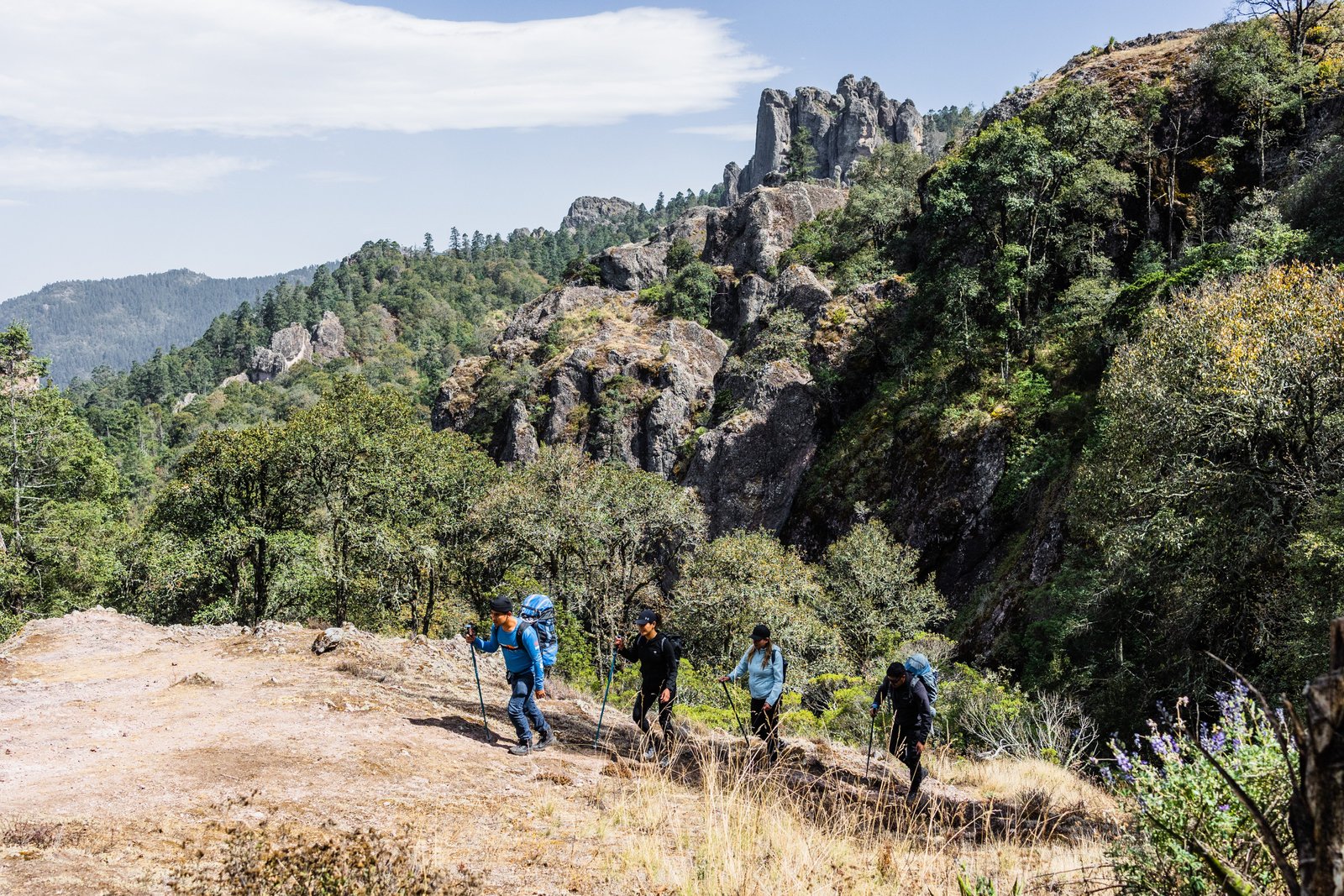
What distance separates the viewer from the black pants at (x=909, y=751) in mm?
7824

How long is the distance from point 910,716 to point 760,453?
32777 millimetres

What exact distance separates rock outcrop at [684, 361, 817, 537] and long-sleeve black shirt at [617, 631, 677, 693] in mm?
30442

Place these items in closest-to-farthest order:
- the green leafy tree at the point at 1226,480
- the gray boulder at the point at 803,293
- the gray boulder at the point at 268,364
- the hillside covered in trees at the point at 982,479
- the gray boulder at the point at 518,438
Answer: the green leafy tree at the point at 1226,480
the hillside covered in trees at the point at 982,479
the gray boulder at the point at 803,293
the gray boulder at the point at 518,438
the gray boulder at the point at 268,364


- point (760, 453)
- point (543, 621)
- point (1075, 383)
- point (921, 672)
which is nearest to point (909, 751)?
point (921, 672)

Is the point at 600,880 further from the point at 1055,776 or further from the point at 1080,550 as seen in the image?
the point at 1080,550

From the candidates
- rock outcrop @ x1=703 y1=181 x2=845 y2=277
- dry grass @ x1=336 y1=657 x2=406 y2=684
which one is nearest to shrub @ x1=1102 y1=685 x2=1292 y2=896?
dry grass @ x1=336 y1=657 x2=406 y2=684

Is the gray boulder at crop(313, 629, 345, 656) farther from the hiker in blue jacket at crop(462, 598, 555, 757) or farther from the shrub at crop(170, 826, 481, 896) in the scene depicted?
the shrub at crop(170, 826, 481, 896)

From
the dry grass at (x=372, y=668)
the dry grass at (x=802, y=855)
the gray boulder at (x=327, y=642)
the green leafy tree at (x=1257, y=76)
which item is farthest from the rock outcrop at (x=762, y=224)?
the dry grass at (x=802, y=855)

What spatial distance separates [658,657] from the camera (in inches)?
335

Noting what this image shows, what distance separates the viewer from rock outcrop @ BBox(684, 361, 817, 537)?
39562mm

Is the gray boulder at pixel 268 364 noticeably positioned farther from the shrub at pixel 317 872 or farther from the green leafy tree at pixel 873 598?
the shrub at pixel 317 872

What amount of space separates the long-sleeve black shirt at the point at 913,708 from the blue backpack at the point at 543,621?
3432mm

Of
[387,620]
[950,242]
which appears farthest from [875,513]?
[387,620]

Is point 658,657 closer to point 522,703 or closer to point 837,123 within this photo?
point 522,703
